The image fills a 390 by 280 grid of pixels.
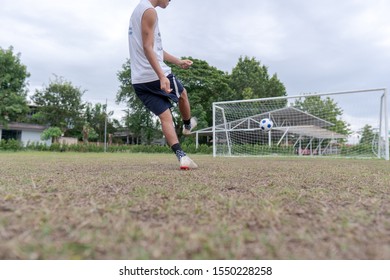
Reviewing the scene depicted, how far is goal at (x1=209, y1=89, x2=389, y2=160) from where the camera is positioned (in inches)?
291

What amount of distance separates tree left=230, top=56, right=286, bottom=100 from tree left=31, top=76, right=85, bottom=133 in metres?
12.8

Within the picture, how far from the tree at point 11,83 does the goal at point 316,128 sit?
1328cm

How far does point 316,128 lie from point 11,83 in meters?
17.8

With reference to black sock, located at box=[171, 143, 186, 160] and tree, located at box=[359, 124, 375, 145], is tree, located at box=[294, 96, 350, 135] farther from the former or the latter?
black sock, located at box=[171, 143, 186, 160]

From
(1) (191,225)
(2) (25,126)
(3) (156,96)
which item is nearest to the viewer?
(1) (191,225)

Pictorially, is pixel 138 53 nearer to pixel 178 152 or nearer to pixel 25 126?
→ pixel 178 152

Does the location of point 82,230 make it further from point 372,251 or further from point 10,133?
point 10,133

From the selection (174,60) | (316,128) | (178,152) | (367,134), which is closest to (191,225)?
(178,152)

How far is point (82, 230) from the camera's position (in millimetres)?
635

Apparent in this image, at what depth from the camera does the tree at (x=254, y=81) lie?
22.6m

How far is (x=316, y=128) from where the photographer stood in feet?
39.7

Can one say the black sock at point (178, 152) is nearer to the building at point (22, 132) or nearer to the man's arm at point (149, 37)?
the man's arm at point (149, 37)

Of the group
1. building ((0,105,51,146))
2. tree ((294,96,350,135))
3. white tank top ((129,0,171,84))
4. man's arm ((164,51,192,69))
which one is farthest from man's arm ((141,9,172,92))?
building ((0,105,51,146))
